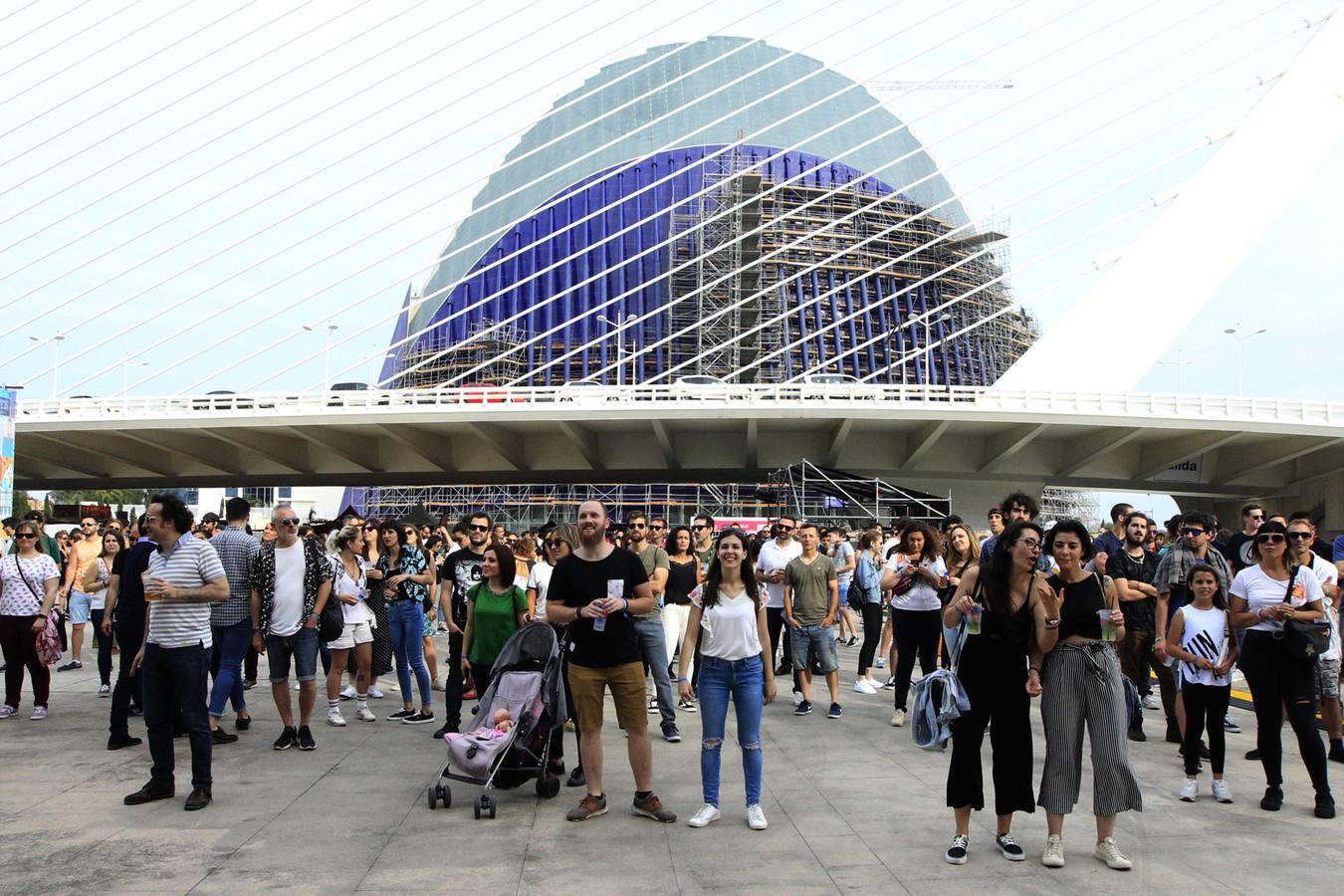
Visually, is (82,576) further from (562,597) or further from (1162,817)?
(1162,817)

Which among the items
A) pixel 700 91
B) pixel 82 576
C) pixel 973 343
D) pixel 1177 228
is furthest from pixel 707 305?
pixel 82 576

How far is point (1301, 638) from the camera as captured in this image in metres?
6.64

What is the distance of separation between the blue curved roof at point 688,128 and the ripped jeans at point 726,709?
203 ft

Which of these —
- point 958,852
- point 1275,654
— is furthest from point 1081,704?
point 1275,654

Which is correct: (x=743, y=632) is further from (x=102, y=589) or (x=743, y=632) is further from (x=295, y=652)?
(x=102, y=589)

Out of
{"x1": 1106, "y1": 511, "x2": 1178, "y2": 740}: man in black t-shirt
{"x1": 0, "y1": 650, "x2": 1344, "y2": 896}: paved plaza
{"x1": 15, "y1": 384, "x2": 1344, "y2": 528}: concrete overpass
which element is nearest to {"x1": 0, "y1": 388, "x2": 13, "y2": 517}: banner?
{"x1": 0, "y1": 650, "x2": 1344, "y2": 896}: paved plaza

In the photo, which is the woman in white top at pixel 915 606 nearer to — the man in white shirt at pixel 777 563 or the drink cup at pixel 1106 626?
the man in white shirt at pixel 777 563

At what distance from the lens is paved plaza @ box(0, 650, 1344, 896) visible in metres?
5.06

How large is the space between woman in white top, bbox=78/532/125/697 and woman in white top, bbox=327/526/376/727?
8.32ft

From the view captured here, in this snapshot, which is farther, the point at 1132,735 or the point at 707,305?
the point at 707,305

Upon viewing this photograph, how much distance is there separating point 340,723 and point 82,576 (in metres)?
4.51

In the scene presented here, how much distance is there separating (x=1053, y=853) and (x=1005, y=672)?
826 millimetres

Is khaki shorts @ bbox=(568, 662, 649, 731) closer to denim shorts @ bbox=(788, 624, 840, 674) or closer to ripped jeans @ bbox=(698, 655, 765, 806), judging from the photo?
ripped jeans @ bbox=(698, 655, 765, 806)

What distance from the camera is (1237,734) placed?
28.9 feet
